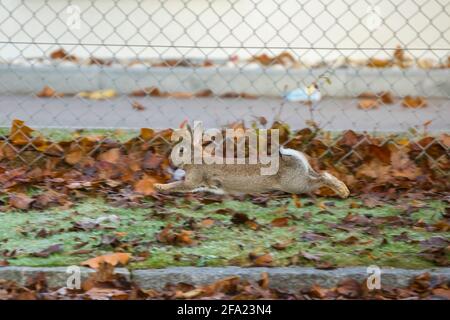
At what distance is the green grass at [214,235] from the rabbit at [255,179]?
10cm

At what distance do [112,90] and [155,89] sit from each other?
0.40 m

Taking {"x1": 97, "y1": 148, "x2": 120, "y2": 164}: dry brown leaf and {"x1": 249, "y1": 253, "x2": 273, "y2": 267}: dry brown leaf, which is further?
{"x1": 97, "y1": 148, "x2": 120, "y2": 164}: dry brown leaf

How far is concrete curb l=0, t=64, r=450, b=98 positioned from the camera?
7.24 meters

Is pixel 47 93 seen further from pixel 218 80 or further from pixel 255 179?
pixel 255 179

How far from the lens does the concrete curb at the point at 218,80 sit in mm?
7238

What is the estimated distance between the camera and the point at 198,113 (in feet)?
21.9

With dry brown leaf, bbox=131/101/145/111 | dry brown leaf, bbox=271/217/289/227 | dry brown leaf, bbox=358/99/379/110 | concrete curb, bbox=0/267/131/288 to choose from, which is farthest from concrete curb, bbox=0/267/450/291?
dry brown leaf, bbox=358/99/379/110

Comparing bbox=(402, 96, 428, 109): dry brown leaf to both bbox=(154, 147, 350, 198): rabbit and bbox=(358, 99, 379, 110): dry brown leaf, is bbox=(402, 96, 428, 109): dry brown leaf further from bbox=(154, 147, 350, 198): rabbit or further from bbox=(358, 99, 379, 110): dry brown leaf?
bbox=(154, 147, 350, 198): rabbit

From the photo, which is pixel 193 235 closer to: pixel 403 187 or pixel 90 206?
pixel 90 206

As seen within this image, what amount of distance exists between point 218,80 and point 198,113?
2.64ft

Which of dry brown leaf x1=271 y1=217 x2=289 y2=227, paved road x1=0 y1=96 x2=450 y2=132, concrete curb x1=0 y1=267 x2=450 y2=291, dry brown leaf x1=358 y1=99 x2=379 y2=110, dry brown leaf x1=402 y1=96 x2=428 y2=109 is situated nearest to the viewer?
concrete curb x1=0 y1=267 x2=450 y2=291

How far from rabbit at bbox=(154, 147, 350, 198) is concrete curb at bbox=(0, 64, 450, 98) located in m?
2.59

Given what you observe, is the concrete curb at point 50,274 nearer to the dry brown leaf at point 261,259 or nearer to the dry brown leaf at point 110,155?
the dry brown leaf at point 261,259

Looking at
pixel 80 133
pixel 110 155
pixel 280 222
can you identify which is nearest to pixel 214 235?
pixel 280 222
